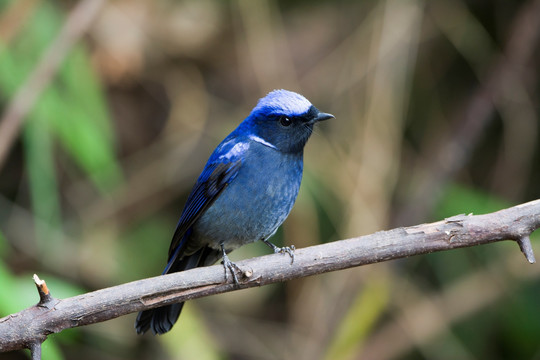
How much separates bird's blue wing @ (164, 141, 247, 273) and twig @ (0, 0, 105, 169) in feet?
3.47

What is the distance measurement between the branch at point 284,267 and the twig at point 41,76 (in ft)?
5.04

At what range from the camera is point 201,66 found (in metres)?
5.80

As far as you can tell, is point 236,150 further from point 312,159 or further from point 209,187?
point 312,159

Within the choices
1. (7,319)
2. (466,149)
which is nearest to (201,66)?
(466,149)

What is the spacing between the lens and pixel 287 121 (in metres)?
3.40

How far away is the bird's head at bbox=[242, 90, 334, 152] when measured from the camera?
3385 millimetres

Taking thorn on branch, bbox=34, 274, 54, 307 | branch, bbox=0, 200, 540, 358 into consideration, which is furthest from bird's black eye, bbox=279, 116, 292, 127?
thorn on branch, bbox=34, 274, 54, 307

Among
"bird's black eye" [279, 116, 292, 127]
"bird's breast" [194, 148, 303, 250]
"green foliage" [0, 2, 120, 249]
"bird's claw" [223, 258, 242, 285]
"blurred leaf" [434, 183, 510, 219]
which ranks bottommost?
"bird's claw" [223, 258, 242, 285]

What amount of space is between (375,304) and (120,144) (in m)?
2.55

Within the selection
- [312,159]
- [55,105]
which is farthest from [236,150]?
[312,159]

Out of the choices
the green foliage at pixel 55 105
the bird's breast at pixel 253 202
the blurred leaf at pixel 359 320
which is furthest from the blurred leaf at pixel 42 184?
the blurred leaf at pixel 359 320

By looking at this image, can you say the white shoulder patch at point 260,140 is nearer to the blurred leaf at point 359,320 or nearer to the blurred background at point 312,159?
the blurred background at point 312,159

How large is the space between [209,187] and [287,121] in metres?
0.52

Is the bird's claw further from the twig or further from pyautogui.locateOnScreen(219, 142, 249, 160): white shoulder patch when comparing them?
the twig
